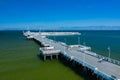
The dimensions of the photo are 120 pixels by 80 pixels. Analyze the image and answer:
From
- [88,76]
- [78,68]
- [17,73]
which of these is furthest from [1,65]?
[88,76]

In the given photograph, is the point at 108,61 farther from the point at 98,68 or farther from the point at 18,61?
the point at 18,61

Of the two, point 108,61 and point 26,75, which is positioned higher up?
point 108,61

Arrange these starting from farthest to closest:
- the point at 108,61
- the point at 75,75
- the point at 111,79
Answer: the point at 108,61, the point at 75,75, the point at 111,79

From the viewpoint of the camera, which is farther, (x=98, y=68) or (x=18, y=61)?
(x=18, y=61)

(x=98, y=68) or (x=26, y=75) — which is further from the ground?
(x=98, y=68)

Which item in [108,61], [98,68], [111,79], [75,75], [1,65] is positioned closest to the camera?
[111,79]

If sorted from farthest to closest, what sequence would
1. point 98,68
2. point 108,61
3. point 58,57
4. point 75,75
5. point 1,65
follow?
1. point 58,57
2. point 1,65
3. point 108,61
4. point 75,75
5. point 98,68

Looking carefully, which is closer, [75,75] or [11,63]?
[75,75]

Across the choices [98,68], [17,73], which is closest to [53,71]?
[17,73]

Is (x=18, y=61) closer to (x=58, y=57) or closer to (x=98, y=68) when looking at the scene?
(x=58, y=57)
